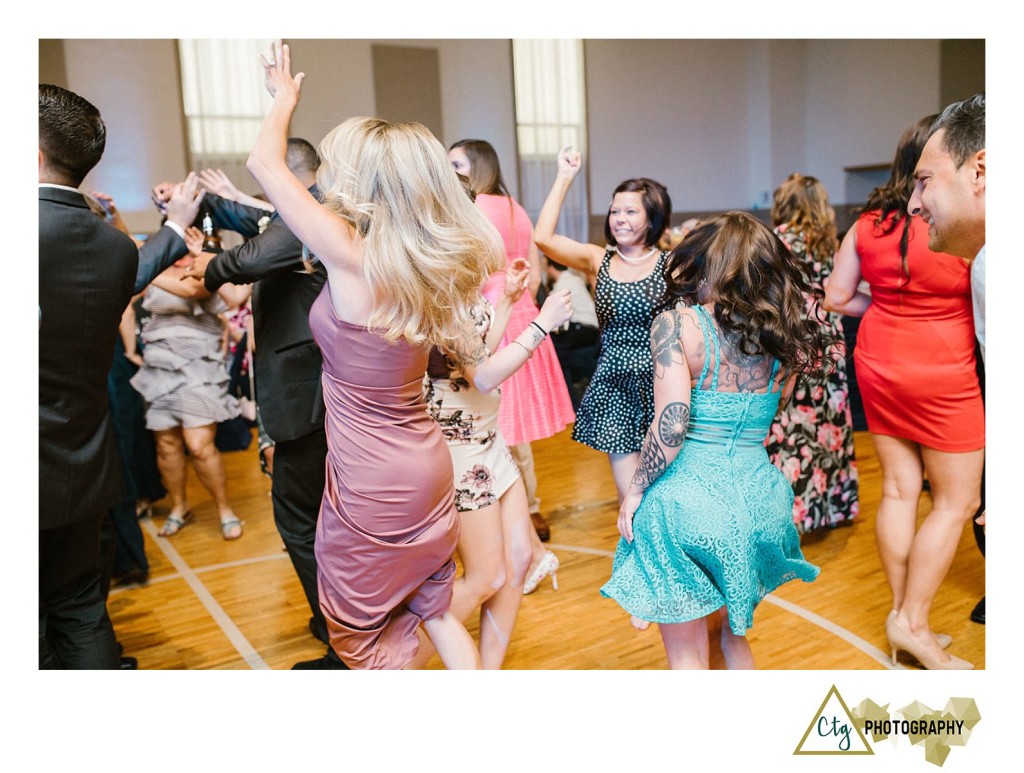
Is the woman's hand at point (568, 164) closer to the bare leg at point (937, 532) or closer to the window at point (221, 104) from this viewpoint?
the bare leg at point (937, 532)

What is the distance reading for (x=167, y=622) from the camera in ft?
10.5

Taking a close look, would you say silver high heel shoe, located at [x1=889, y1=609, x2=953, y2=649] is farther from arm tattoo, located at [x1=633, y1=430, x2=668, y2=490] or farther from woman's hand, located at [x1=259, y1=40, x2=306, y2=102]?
woman's hand, located at [x1=259, y1=40, x2=306, y2=102]

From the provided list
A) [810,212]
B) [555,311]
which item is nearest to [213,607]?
[555,311]

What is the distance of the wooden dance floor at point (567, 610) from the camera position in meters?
2.83

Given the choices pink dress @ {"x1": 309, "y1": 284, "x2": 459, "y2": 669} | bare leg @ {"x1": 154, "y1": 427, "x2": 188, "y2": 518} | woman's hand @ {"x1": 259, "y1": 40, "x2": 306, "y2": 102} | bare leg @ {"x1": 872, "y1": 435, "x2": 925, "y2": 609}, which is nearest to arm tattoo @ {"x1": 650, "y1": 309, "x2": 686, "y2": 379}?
pink dress @ {"x1": 309, "y1": 284, "x2": 459, "y2": 669}

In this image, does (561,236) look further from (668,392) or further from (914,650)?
(914,650)

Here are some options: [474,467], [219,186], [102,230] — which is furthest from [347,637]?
[219,186]

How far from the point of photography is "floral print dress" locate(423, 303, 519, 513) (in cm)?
229

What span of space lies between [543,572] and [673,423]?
1480mm

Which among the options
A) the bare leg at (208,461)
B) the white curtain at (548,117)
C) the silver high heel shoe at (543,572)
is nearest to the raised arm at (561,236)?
the silver high heel shoe at (543,572)

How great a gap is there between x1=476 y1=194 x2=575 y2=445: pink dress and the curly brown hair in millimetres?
1394

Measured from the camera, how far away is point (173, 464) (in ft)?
13.9
